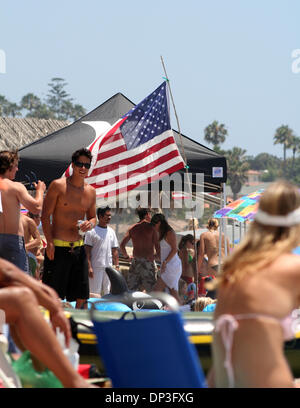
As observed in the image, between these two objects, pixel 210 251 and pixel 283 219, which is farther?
pixel 210 251

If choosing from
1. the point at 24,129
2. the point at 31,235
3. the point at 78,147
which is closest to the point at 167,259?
the point at 31,235

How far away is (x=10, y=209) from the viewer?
6496mm

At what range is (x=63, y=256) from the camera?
7312 millimetres

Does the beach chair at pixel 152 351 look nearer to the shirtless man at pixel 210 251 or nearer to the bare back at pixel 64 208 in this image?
the bare back at pixel 64 208

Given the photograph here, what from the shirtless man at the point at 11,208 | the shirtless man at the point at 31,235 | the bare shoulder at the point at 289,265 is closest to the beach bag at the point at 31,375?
the bare shoulder at the point at 289,265

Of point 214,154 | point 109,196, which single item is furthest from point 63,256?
point 214,154

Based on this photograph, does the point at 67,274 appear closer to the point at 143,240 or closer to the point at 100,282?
the point at 100,282

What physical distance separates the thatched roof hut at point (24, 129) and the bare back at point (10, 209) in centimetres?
1478

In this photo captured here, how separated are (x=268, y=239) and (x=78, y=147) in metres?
7.91

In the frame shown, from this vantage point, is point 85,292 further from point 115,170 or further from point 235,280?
point 235,280

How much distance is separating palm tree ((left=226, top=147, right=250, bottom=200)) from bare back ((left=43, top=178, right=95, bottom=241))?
9258 cm

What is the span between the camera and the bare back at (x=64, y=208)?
7348 mm

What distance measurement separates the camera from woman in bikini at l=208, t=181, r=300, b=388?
2.86 metres

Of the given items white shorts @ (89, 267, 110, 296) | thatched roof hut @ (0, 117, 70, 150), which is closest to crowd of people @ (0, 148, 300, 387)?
white shorts @ (89, 267, 110, 296)
